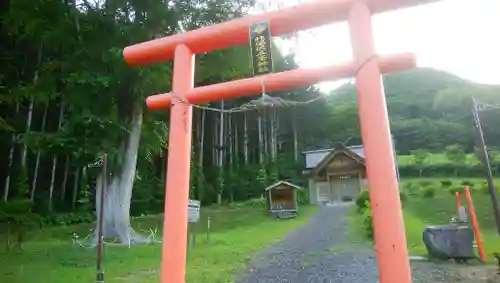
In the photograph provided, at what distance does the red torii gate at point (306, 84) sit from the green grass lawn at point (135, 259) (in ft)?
9.01

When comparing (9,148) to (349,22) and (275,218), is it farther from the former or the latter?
(349,22)

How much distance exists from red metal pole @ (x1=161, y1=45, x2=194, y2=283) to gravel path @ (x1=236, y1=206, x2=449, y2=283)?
2.70 meters

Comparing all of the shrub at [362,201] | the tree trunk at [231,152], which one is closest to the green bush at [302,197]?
the tree trunk at [231,152]

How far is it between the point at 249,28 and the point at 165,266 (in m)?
2.11

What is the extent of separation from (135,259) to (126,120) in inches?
149

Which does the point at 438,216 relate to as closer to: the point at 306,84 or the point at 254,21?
the point at 306,84

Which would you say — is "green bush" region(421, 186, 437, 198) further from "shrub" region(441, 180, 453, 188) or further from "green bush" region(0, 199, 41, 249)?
"green bush" region(0, 199, 41, 249)

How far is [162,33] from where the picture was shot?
912 cm

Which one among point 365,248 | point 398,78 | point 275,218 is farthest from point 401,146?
point 398,78

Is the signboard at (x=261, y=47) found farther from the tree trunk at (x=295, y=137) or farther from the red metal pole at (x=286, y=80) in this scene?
the tree trunk at (x=295, y=137)

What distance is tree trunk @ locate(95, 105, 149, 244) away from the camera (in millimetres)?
9477

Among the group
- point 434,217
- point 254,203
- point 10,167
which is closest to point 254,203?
point 254,203

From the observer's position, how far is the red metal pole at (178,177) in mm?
3068

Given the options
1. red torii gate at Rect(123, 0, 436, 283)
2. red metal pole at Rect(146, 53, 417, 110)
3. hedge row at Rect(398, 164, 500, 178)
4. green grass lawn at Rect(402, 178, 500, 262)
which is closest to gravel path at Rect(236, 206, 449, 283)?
green grass lawn at Rect(402, 178, 500, 262)
